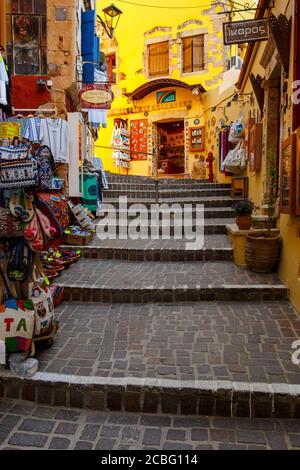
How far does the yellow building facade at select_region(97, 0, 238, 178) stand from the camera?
1403 cm

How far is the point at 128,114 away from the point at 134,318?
13.2m

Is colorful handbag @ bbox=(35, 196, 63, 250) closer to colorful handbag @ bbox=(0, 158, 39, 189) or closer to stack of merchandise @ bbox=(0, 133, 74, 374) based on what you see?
stack of merchandise @ bbox=(0, 133, 74, 374)

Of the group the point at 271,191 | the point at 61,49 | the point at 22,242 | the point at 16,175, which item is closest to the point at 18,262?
the point at 22,242

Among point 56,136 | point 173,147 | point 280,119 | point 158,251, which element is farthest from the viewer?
point 173,147

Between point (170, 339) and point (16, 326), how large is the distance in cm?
130

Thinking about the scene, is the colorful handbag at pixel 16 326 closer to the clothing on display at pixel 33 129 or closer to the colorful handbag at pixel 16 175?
the colorful handbag at pixel 16 175

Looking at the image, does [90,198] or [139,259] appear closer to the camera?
[139,259]

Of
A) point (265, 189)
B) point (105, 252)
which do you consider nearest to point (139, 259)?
point (105, 252)

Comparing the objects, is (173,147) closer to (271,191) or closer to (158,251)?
(158,251)

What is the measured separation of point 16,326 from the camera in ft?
8.60

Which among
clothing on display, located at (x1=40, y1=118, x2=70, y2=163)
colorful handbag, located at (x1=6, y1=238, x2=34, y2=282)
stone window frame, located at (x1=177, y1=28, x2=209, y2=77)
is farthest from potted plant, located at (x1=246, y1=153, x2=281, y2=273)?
stone window frame, located at (x1=177, y1=28, x2=209, y2=77)

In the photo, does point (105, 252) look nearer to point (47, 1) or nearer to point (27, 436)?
point (27, 436)

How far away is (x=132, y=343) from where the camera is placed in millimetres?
3105
